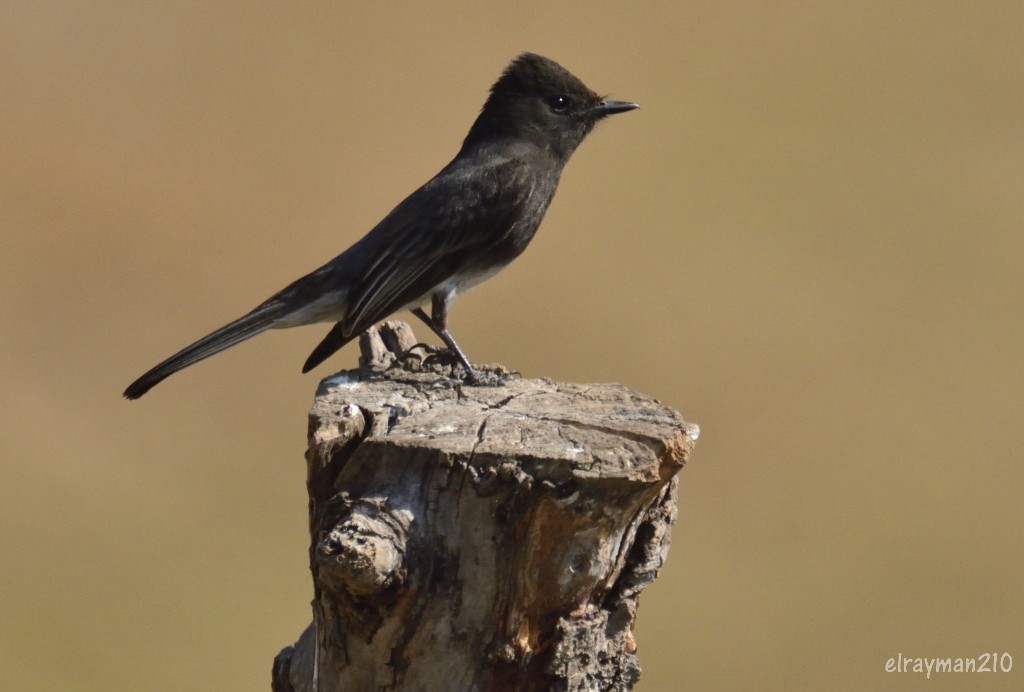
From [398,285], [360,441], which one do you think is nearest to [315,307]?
[398,285]

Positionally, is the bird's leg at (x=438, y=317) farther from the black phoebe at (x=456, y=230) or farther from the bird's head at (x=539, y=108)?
the bird's head at (x=539, y=108)

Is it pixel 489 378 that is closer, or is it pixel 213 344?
pixel 489 378

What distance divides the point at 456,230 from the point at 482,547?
257cm

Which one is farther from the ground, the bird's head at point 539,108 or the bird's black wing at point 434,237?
the bird's head at point 539,108

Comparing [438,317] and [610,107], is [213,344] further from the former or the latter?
[610,107]

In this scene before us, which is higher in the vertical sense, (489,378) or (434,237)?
(434,237)

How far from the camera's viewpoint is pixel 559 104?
645 centimetres

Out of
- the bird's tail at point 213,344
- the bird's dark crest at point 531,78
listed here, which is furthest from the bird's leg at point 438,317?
the bird's dark crest at point 531,78

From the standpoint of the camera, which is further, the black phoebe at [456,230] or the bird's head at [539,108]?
the bird's head at [539,108]

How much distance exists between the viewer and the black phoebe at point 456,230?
5.38 m

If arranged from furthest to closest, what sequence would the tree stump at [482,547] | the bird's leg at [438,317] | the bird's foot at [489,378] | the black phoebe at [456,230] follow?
1. the bird's leg at [438,317]
2. the black phoebe at [456,230]
3. the bird's foot at [489,378]
4. the tree stump at [482,547]

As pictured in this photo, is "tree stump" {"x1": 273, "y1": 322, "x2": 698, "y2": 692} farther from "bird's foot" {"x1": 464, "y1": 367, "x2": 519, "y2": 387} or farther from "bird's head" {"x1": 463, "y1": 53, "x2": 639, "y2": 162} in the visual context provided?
"bird's head" {"x1": 463, "y1": 53, "x2": 639, "y2": 162}

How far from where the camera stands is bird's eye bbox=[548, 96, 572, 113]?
643 centimetres

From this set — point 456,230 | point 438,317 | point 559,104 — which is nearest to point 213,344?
point 438,317
